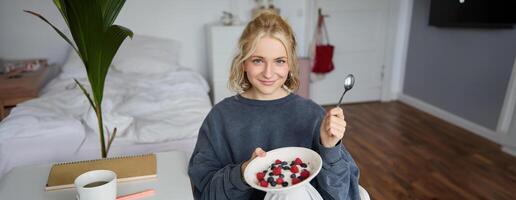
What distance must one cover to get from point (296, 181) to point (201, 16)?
9.56ft

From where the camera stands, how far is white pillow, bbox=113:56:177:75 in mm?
2873

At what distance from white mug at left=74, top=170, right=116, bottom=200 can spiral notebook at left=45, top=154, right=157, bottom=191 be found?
0.34ft

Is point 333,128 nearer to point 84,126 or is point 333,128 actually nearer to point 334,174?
point 334,174

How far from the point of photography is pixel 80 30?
1052 millimetres

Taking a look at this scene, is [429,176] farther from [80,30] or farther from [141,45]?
[141,45]

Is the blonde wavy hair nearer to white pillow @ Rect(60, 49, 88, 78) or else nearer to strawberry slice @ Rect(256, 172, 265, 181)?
strawberry slice @ Rect(256, 172, 265, 181)

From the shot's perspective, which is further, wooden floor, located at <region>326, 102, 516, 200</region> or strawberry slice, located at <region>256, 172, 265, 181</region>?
wooden floor, located at <region>326, 102, 516, 200</region>

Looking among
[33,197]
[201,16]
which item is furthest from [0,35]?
[33,197]

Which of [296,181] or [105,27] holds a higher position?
[105,27]

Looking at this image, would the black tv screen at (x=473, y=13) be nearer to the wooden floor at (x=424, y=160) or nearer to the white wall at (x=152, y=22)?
the wooden floor at (x=424, y=160)

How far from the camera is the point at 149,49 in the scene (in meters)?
3.05

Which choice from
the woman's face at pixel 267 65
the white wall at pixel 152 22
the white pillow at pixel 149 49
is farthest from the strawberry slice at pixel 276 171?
the white wall at pixel 152 22

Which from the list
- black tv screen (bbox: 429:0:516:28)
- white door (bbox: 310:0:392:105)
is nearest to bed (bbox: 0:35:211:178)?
white door (bbox: 310:0:392:105)

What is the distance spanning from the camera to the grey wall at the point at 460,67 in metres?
2.75
